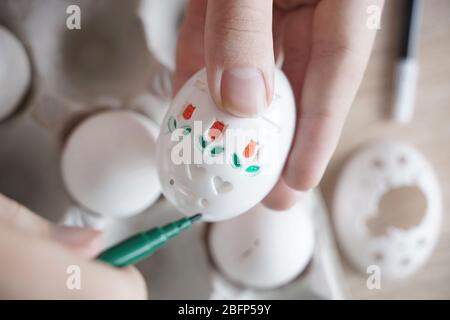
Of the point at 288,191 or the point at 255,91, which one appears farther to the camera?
the point at 288,191

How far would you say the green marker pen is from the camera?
1.61ft

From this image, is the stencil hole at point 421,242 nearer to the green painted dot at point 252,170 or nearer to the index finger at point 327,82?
the index finger at point 327,82

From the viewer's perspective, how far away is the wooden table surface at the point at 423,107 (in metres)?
0.73

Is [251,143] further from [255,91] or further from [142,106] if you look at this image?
[142,106]

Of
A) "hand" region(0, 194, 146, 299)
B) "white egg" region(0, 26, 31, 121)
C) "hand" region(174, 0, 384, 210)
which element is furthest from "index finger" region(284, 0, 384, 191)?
"white egg" region(0, 26, 31, 121)

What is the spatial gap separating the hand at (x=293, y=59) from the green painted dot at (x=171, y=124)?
48mm

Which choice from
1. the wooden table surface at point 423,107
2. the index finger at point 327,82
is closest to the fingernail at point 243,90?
the index finger at point 327,82

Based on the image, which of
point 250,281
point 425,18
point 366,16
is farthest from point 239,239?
point 425,18

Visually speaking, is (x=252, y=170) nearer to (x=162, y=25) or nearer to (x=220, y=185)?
(x=220, y=185)

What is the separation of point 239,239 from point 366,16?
0.29 meters

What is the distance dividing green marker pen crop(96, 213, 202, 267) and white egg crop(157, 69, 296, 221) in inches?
2.3

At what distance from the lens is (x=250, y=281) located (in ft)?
1.95

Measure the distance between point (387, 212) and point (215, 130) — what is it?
1.24ft

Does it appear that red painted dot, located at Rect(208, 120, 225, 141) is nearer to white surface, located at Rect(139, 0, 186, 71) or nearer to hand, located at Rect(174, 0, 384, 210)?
hand, located at Rect(174, 0, 384, 210)
